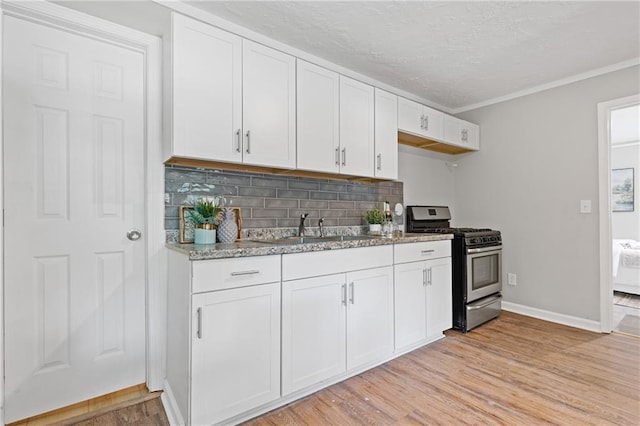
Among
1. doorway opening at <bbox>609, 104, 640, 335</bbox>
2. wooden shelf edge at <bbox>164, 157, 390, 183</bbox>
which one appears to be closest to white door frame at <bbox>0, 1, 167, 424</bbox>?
wooden shelf edge at <bbox>164, 157, 390, 183</bbox>

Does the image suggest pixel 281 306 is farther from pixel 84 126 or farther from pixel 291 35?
pixel 291 35

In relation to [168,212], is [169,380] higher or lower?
lower

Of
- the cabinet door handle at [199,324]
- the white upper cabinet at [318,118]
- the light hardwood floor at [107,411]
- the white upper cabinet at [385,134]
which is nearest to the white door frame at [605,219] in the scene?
the white upper cabinet at [385,134]

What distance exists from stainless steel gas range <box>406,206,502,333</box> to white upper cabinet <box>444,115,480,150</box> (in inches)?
40.5

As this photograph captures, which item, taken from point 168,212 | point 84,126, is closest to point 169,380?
point 168,212

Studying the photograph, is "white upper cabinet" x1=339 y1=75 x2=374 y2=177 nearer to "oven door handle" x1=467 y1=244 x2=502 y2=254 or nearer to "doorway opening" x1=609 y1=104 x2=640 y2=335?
"oven door handle" x1=467 y1=244 x2=502 y2=254

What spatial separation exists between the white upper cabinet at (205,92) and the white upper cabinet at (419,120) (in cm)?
159

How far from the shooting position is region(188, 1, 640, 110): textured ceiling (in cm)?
204

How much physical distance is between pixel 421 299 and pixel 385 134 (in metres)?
1.42

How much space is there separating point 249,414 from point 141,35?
233cm

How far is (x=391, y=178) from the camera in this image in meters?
2.93

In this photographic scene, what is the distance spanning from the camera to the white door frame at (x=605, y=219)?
2941 millimetres

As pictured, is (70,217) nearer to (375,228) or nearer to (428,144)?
(375,228)

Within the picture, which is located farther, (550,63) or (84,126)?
(550,63)
